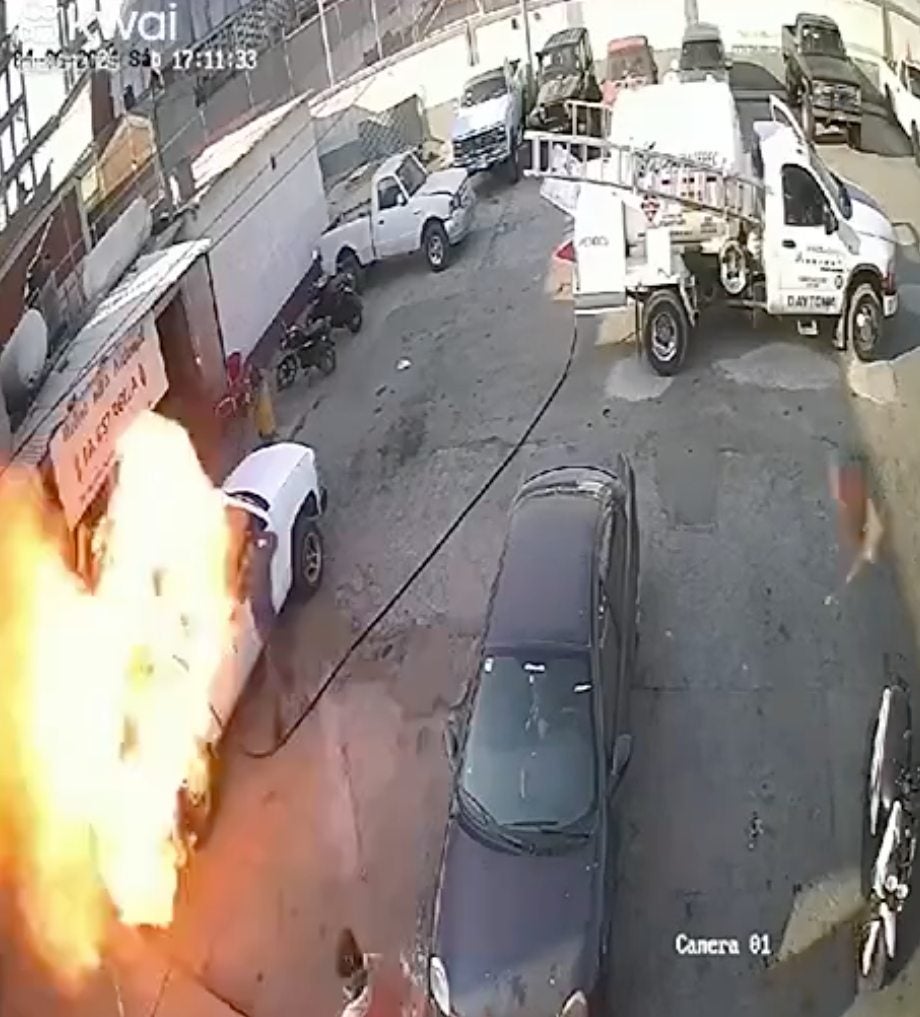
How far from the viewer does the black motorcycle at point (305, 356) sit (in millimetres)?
19047

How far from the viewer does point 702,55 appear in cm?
2495

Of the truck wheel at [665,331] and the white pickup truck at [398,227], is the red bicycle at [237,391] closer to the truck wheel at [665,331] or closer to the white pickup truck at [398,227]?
the white pickup truck at [398,227]

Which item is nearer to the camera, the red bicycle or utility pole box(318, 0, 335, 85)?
the red bicycle

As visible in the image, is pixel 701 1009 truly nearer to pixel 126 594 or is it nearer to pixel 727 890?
pixel 727 890

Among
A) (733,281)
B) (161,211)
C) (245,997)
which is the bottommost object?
(245,997)

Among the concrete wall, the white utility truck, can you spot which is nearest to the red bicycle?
the concrete wall

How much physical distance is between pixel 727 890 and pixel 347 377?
380 inches

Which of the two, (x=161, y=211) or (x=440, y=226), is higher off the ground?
(x=161, y=211)

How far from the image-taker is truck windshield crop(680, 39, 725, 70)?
24.7 m

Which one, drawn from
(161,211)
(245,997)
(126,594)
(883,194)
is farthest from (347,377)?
(245,997)

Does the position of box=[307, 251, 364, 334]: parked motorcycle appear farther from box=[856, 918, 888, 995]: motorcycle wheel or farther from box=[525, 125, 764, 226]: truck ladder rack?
box=[856, 918, 888, 995]: motorcycle wheel

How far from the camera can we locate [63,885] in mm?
11570

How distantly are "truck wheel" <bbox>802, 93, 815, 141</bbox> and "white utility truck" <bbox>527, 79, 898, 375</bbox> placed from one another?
18.2 feet

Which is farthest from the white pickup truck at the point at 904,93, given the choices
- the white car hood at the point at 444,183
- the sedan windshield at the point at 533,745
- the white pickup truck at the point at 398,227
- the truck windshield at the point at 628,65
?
the sedan windshield at the point at 533,745
